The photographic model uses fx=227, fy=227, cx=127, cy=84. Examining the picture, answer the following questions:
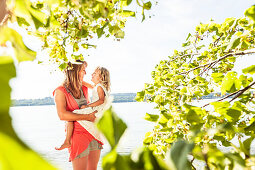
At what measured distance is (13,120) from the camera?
20 cm

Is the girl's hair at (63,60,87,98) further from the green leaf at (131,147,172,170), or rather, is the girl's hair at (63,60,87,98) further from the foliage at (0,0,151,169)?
the green leaf at (131,147,172,170)

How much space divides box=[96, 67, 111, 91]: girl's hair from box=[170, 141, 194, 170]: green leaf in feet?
13.6

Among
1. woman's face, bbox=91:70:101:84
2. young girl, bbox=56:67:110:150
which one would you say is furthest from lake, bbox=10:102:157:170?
woman's face, bbox=91:70:101:84

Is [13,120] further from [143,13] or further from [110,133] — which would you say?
[143,13]

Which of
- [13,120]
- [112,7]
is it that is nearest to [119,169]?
[13,120]

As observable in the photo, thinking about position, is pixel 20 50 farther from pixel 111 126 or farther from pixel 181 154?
pixel 181 154

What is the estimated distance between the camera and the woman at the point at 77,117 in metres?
2.86

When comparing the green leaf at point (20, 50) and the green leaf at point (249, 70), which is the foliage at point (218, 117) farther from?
the green leaf at point (20, 50)

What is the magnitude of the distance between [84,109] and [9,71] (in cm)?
293

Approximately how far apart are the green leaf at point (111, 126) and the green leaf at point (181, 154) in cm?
9

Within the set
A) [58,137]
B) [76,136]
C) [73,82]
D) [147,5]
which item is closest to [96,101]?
[73,82]

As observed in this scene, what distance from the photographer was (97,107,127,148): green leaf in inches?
13.8

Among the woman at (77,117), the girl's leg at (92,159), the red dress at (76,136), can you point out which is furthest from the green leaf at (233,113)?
the girl's leg at (92,159)

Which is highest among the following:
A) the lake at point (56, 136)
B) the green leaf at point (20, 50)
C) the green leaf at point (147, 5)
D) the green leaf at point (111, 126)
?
the green leaf at point (147, 5)
